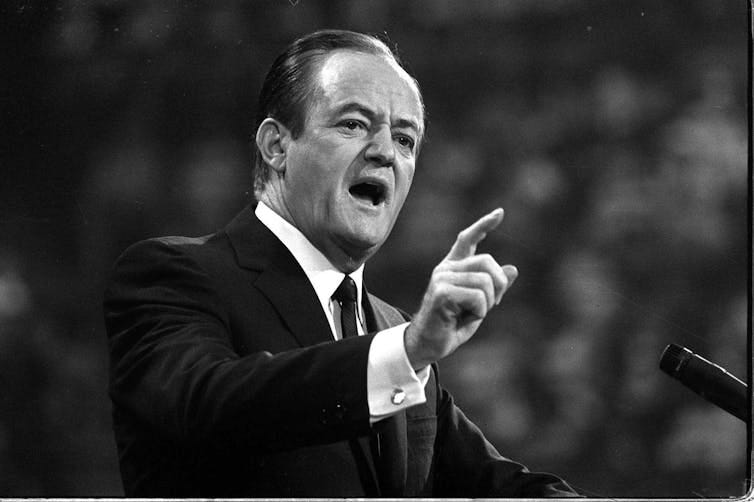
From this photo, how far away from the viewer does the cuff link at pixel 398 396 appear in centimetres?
90

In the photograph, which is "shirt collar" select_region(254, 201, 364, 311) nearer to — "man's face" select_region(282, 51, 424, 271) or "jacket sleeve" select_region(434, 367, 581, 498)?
"man's face" select_region(282, 51, 424, 271)

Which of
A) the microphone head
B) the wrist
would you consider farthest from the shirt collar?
the microphone head

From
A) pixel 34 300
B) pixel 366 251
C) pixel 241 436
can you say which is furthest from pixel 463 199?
pixel 34 300

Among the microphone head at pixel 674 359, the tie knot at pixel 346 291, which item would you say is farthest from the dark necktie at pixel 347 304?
the microphone head at pixel 674 359

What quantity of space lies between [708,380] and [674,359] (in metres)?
0.05

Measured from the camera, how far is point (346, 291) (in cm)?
110

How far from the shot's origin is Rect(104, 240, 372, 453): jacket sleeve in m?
0.89

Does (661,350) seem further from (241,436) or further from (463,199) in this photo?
(241,436)

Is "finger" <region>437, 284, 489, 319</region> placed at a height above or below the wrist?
above

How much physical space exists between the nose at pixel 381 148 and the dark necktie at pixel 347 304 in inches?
5.7

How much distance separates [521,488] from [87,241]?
60 centimetres

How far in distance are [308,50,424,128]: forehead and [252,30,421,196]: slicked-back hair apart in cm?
1

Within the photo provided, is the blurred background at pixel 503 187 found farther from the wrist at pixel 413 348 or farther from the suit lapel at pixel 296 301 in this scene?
the wrist at pixel 413 348

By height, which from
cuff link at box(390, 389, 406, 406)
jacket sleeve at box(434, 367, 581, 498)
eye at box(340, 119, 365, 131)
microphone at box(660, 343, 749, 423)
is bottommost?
jacket sleeve at box(434, 367, 581, 498)
